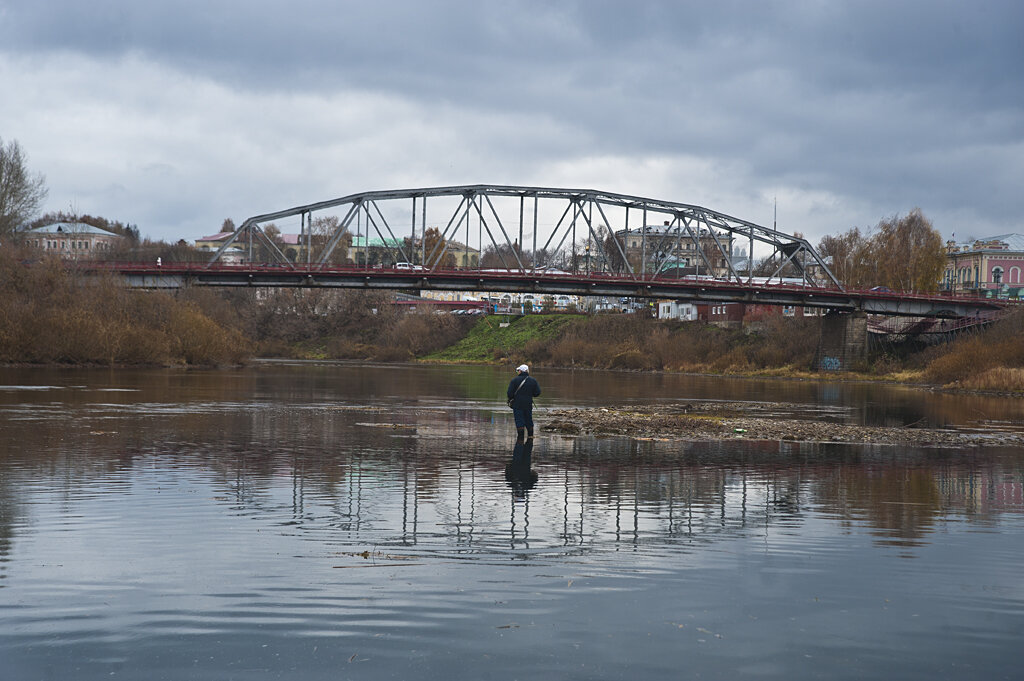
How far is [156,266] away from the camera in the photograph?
3639 inches

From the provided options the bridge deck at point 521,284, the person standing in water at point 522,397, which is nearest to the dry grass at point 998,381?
the bridge deck at point 521,284

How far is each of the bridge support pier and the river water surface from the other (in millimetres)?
79626

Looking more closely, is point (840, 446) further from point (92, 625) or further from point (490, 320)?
point (490, 320)

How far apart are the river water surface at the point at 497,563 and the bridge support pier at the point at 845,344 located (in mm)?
79626

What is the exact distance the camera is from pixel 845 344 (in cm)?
10062

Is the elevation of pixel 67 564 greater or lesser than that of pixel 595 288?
lesser

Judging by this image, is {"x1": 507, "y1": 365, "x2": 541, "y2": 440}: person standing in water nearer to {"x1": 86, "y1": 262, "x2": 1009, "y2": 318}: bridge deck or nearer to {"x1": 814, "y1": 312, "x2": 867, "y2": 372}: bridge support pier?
{"x1": 86, "y1": 262, "x2": 1009, "y2": 318}: bridge deck

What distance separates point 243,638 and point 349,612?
43.1 inches

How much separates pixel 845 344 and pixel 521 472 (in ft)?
288

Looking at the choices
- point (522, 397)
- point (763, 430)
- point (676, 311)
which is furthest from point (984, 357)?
point (676, 311)

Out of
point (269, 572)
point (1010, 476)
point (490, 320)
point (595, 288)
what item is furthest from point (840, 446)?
point (490, 320)

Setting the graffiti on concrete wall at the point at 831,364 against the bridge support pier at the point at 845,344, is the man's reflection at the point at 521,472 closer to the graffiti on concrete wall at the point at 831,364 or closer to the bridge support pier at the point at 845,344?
the graffiti on concrete wall at the point at 831,364

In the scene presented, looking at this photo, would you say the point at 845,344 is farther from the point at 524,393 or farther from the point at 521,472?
the point at 521,472

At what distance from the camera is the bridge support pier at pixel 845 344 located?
10019 centimetres
